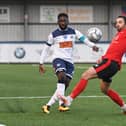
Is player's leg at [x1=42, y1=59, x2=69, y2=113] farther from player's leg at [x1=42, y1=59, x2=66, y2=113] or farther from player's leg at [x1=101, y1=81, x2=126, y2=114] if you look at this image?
player's leg at [x1=101, y1=81, x2=126, y2=114]

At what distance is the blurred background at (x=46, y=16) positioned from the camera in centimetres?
4766

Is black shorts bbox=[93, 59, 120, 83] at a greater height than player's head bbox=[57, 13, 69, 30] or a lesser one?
lesser

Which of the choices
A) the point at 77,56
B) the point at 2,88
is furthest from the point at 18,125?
the point at 77,56

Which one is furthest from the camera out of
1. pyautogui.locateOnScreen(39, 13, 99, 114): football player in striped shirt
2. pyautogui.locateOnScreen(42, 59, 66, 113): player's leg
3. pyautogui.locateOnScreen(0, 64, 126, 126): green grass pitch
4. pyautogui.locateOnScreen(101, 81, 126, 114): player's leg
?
pyautogui.locateOnScreen(39, 13, 99, 114): football player in striped shirt

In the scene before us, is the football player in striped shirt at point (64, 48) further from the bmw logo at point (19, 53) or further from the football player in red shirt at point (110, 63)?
the bmw logo at point (19, 53)

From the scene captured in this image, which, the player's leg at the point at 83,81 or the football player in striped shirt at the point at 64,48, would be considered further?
the football player in striped shirt at the point at 64,48

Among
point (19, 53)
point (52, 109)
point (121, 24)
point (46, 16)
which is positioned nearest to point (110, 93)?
point (121, 24)

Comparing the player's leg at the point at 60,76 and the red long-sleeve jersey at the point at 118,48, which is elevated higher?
the red long-sleeve jersey at the point at 118,48

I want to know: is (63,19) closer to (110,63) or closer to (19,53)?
(110,63)

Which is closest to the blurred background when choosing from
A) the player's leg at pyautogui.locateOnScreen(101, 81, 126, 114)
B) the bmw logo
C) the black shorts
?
the bmw logo

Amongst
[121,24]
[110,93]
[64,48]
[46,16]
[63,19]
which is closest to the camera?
[121,24]

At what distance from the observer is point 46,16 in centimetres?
4862

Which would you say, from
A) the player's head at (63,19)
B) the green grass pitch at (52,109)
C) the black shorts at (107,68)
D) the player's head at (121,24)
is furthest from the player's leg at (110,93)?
the player's head at (63,19)

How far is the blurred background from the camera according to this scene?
47656 millimetres
